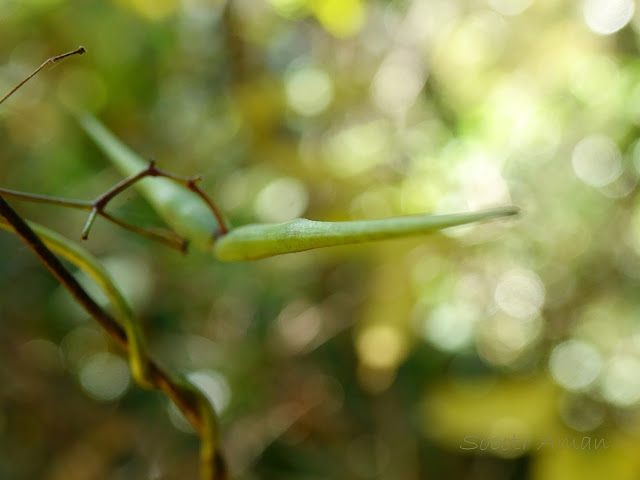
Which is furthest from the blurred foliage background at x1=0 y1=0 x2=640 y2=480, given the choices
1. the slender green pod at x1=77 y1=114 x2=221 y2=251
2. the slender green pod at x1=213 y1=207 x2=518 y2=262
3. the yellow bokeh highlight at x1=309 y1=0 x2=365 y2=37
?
the slender green pod at x1=213 y1=207 x2=518 y2=262

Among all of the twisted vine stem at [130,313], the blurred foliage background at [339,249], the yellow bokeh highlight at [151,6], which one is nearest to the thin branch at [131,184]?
the twisted vine stem at [130,313]

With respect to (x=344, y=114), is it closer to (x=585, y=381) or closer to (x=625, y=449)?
(x=585, y=381)

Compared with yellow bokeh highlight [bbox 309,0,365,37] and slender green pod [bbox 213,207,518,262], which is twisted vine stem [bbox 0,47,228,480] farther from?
yellow bokeh highlight [bbox 309,0,365,37]

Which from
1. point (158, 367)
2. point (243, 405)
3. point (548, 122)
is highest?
point (158, 367)

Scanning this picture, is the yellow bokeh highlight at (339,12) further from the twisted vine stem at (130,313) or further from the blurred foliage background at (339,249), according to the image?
the twisted vine stem at (130,313)

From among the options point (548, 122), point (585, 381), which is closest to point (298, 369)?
point (585, 381)

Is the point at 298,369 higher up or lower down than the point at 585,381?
higher up
